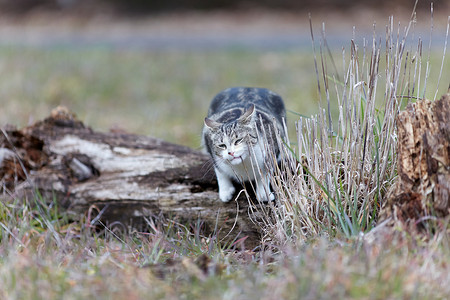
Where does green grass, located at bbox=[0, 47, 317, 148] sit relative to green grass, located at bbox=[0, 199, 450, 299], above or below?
below

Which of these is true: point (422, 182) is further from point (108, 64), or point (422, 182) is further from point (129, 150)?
point (108, 64)

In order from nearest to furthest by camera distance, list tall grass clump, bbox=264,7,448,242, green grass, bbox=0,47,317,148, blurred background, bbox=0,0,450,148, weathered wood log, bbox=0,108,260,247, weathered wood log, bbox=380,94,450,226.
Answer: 1. weathered wood log, bbox=380,94,450,226
2. tall grass clump, bbox=264,7,448,242
3. weathered wood log, bbox=0,108,260,247
4. green grass, bbox=0,47,317,148
5. blurred background, bbox=0,0,450,148

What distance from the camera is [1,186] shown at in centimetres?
436

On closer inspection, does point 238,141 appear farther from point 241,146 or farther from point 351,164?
point 351,164

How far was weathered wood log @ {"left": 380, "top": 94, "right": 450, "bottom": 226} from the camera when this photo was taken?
272 cm

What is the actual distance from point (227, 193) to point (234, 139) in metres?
0.42

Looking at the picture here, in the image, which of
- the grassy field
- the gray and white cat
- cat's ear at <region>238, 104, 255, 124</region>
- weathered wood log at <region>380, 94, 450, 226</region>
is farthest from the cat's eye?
weathered wood log at <region>380, 94, 450, 226</region>

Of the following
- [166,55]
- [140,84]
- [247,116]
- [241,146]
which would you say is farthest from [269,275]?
[166,55]

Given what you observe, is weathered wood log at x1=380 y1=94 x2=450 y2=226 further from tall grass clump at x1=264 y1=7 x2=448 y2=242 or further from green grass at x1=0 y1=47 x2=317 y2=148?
green grass at x1=0 y1=47 x2=317 y2=148

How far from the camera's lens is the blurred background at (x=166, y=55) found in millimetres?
7293

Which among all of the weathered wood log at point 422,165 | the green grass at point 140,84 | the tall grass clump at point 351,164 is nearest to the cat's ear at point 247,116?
the tall grass clump at point 351,164

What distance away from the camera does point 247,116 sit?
3656 millimetres

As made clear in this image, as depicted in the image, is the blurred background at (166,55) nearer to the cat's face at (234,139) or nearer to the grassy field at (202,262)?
the cat's face at (234,139)

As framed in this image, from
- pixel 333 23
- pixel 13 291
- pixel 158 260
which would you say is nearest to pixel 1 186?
pixel 158 260
